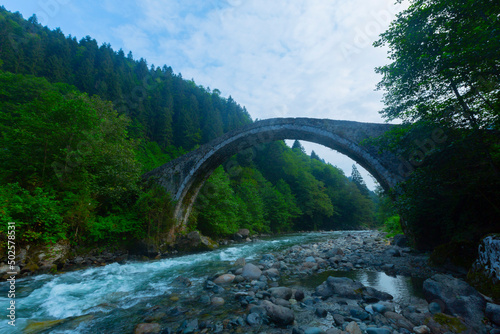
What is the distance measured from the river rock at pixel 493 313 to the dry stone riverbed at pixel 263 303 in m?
0.01

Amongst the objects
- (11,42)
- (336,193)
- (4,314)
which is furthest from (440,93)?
→ (11,42)

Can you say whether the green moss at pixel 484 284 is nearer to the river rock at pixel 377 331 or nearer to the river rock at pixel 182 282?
the river rock at pixel 377 331

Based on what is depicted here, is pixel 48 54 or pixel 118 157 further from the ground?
pixel 48 54

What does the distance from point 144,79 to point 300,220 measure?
52302mm

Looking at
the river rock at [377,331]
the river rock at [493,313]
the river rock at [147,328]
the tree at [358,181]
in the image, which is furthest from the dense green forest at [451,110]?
the tree at [358,181]

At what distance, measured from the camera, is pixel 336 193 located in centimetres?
4416

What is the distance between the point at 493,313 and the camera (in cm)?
244

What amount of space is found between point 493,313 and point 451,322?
47 centimetres

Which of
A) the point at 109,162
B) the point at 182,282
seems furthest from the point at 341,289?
the point at 109,162

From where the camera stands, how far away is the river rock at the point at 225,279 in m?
5.14

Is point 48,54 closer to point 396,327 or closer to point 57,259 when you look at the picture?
point 57,259

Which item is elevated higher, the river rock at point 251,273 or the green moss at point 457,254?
the green moss at point 457,254

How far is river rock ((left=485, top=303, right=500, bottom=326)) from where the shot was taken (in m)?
2.39

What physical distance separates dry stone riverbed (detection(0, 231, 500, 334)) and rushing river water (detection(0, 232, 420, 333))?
0.8 inches
